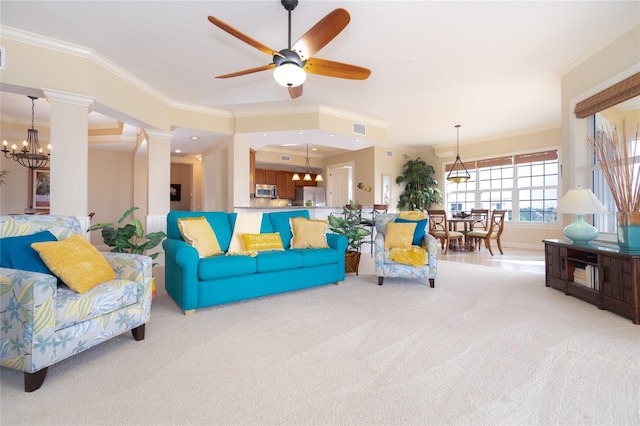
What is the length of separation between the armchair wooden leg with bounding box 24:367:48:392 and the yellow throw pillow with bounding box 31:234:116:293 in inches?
17.1

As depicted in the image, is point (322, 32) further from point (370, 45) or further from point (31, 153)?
point (31, 153)

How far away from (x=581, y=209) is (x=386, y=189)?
5.07 metres

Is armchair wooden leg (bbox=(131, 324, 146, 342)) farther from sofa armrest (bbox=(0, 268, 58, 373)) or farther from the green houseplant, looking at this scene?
the green houseplant

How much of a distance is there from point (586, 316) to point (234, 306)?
3.15 metres

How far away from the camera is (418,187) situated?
312 inches

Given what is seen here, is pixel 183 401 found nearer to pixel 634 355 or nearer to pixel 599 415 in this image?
pixel 599 415

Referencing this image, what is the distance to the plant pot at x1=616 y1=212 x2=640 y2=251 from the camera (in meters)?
2.46

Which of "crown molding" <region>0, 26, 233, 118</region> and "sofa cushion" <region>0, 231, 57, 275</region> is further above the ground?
"crown molding" <region>0, 26, 233, 118</region>

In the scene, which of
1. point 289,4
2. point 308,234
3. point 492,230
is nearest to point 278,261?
point 308,234

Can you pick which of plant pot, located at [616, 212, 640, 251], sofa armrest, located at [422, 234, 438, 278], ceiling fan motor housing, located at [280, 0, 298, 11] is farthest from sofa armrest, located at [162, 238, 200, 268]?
plant pot, located at [616, 212, 640, 251]

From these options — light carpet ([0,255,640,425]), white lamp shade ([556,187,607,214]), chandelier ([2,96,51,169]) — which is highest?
chandelier ([2,96,51,169])

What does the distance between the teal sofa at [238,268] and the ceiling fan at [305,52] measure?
1.68 m

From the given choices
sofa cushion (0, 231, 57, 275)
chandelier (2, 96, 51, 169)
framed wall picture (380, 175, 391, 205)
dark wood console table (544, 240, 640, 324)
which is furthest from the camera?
framed wall picture (380, 175, 391, 205)

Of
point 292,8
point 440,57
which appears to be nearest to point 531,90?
point 440,57
